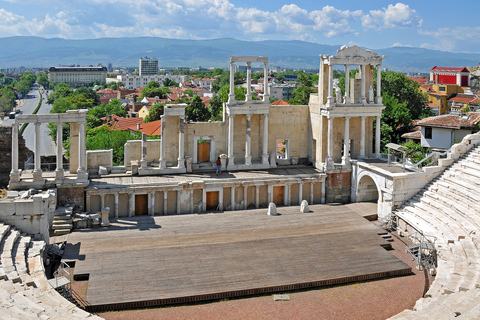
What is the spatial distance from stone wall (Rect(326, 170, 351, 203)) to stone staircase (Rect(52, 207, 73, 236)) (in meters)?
15.6

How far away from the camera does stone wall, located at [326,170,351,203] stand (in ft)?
105

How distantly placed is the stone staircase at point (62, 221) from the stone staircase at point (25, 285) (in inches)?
104

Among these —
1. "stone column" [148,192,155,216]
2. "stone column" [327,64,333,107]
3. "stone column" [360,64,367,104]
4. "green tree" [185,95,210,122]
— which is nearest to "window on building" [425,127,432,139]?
"stone column" [360,64,367,104]

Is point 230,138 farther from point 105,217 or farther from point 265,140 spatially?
point 105,217

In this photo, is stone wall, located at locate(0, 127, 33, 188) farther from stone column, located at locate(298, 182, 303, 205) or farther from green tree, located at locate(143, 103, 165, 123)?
green tree, located at locate(143, 103, 165, 123)

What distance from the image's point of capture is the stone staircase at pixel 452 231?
16125 millimetres

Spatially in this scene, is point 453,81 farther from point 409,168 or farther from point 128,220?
point 128,220

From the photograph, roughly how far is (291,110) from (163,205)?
A: 37.3ft

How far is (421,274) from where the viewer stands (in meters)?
21.8

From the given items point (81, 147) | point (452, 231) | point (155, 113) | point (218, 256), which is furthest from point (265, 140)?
point (155, 113)

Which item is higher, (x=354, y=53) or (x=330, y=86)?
(x=354, y=53)

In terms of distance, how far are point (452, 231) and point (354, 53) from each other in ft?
47.1

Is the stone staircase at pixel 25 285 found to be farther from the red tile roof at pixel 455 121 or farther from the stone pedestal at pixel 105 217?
the red tile roof at pixel 455 121

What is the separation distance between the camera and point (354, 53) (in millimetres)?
33156
